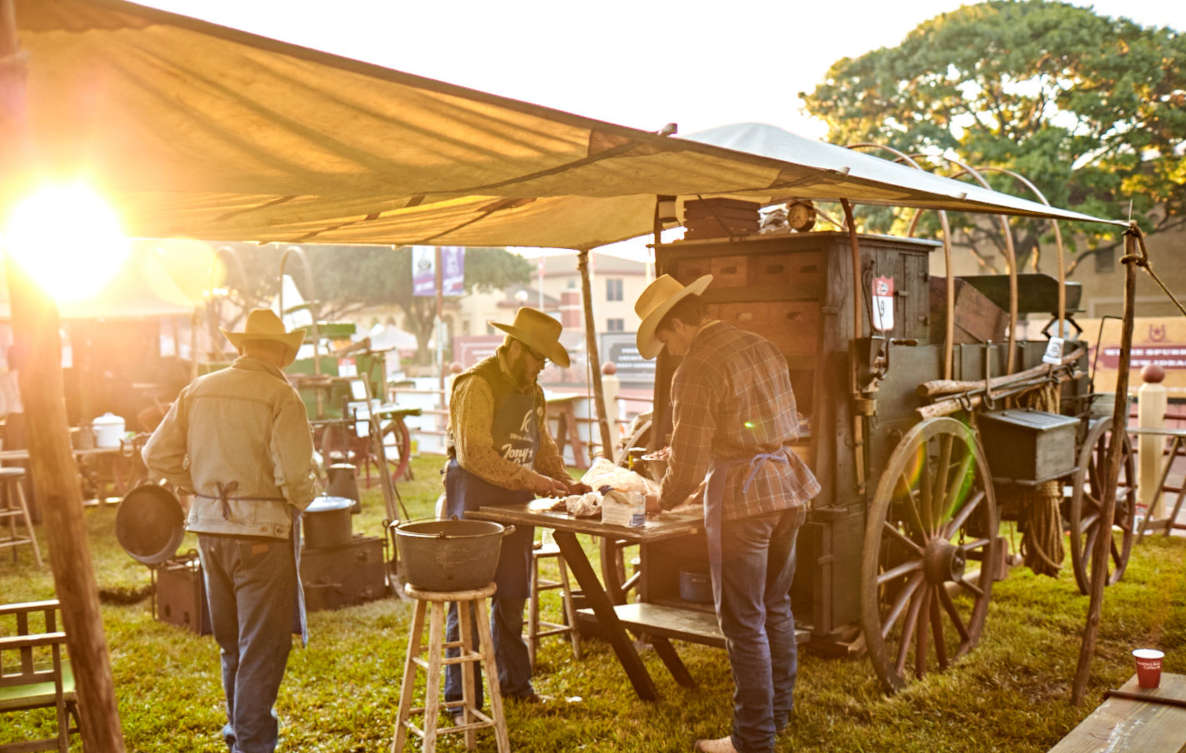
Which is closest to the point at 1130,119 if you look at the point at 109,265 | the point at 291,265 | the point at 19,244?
the point at 109,265

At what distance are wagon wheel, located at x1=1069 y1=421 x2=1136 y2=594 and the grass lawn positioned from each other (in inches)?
10.4

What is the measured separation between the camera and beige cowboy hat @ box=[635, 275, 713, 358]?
14.7 feet

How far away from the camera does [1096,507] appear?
748 centimetres

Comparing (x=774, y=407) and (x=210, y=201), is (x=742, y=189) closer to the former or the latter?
(x=774, y=407)

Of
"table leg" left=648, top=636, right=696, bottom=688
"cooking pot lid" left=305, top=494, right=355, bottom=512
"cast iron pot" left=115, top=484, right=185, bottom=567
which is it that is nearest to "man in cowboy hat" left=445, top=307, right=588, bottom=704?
"table leg" left=648, top=636, right=696, bottom=688

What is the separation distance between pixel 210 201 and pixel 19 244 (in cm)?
205

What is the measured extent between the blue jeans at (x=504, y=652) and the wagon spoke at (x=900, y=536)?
1.86m

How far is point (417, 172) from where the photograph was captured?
10.5ft

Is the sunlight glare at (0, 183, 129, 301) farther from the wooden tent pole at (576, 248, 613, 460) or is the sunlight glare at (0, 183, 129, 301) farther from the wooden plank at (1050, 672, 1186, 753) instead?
the wooden plank at (1050, 672, 1186, 753)

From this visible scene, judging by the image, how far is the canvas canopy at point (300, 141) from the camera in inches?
86.2

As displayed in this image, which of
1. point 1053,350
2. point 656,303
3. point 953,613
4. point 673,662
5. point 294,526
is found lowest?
point 673,662

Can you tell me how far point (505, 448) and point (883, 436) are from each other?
6.41 feet

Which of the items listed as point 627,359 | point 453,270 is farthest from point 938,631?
point 627,359

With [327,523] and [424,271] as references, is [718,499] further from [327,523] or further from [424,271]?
[424,271]
